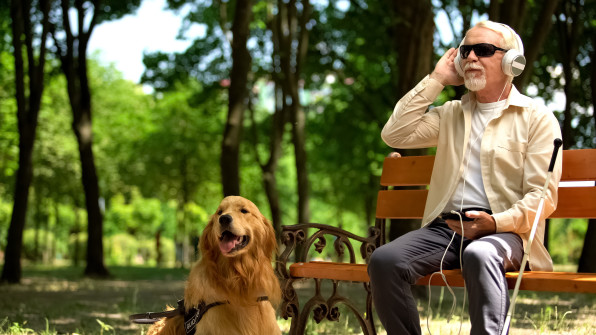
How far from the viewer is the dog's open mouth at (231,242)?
13.2 feet

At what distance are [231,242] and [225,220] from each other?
0.14 m

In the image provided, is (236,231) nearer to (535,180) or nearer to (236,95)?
(535,180)

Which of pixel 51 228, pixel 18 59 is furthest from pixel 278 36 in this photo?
pixel 51 228

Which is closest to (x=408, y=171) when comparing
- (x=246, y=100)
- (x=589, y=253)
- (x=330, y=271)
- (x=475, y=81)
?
(x=330, y=271)

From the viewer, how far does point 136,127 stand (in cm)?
3284

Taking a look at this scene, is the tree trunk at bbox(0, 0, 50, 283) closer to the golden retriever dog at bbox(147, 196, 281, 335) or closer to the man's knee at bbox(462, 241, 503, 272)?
the golden retriever dog at bbox(147, 196, 281, 335)

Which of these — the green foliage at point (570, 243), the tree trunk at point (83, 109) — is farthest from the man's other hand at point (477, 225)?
the green foliage at point (570, 243)

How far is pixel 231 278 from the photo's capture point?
13.5ft

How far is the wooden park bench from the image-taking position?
3852mm

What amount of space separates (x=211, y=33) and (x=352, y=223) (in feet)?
82.1

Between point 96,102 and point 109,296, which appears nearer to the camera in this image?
point 109,296

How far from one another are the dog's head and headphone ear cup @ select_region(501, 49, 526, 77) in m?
1.51

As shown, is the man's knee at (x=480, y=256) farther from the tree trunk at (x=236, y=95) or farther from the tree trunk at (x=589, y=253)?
the tree trunk at (x=589, y=253)

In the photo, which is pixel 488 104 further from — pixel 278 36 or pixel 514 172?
pixel 278 36
